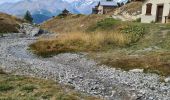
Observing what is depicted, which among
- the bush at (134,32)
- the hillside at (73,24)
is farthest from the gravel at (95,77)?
the hillside at (73,24)

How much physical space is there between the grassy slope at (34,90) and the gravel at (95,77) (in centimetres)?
108

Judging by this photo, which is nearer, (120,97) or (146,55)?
(120,97)

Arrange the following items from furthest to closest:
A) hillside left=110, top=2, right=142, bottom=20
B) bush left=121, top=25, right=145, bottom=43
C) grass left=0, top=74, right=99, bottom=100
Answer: hillside left=110, top=2, right=142, bottom=20, bush left=121, top=25, right=145, bottom=43, grass left=0, top=74, right=99, bottom=100

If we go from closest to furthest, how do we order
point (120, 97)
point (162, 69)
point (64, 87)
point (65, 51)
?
point (120, 97) < point (64, 87) < point (162, 69) < point (65, 51)

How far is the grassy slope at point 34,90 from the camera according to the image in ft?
58.5

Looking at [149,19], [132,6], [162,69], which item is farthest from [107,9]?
[162,69]

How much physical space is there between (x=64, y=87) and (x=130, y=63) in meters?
9.71

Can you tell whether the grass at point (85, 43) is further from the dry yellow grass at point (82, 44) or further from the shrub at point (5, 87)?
the shrub at point (5, 87)

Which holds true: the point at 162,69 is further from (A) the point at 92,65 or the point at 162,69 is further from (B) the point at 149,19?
(B) the point at 149,19

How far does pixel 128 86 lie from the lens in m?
21.5

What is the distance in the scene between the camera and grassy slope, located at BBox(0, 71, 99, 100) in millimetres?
17844

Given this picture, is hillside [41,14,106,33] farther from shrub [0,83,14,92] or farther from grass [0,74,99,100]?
shrub [0,83,14,92]

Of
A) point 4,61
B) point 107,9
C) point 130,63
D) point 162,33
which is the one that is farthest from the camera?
point 107,9

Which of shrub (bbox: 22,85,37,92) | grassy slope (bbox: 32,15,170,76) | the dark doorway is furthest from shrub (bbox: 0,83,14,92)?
the dark doorway
